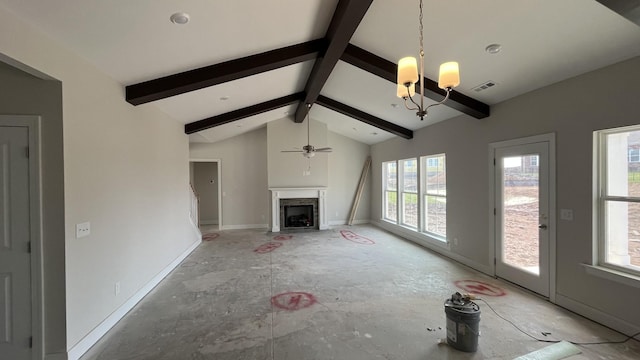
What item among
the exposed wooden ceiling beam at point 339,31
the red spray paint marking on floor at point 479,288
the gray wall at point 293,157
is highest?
the exposed wooden ceiling beam at point 339,31

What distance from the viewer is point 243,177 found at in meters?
8.44

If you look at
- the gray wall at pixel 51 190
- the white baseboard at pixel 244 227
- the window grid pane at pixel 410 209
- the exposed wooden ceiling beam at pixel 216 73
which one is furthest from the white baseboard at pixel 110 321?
the window grid pane at pixel 410 209

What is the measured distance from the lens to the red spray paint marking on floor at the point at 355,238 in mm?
6602

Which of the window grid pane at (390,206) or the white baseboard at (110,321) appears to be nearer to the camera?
the white baseboard at (110,321)

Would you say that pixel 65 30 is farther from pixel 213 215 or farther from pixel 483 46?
pixel 213 215

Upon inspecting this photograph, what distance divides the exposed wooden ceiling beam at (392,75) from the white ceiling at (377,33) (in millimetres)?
90

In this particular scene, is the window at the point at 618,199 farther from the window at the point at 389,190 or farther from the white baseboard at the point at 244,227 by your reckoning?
the white baseboard at the point at 244,227

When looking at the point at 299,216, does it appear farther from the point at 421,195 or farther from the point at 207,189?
the point at 421,195

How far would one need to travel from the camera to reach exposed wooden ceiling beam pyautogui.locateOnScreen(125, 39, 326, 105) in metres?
3.31

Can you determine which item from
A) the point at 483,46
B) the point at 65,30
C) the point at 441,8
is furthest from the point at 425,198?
the point at 65,30

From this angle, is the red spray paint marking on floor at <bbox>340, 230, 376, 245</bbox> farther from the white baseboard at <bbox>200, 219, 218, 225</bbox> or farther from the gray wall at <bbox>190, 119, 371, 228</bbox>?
the white baseboard at <bbox>200, 219, 218, 225</bbox>

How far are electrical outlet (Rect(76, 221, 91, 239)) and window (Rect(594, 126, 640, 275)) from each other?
5068mm

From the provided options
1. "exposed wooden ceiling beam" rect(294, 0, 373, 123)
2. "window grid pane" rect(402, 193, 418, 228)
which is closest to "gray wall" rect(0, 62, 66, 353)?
"exposed wooden ceiling beam" rect(294, 0, 373, 123)

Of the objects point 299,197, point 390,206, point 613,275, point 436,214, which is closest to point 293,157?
point 299,197
